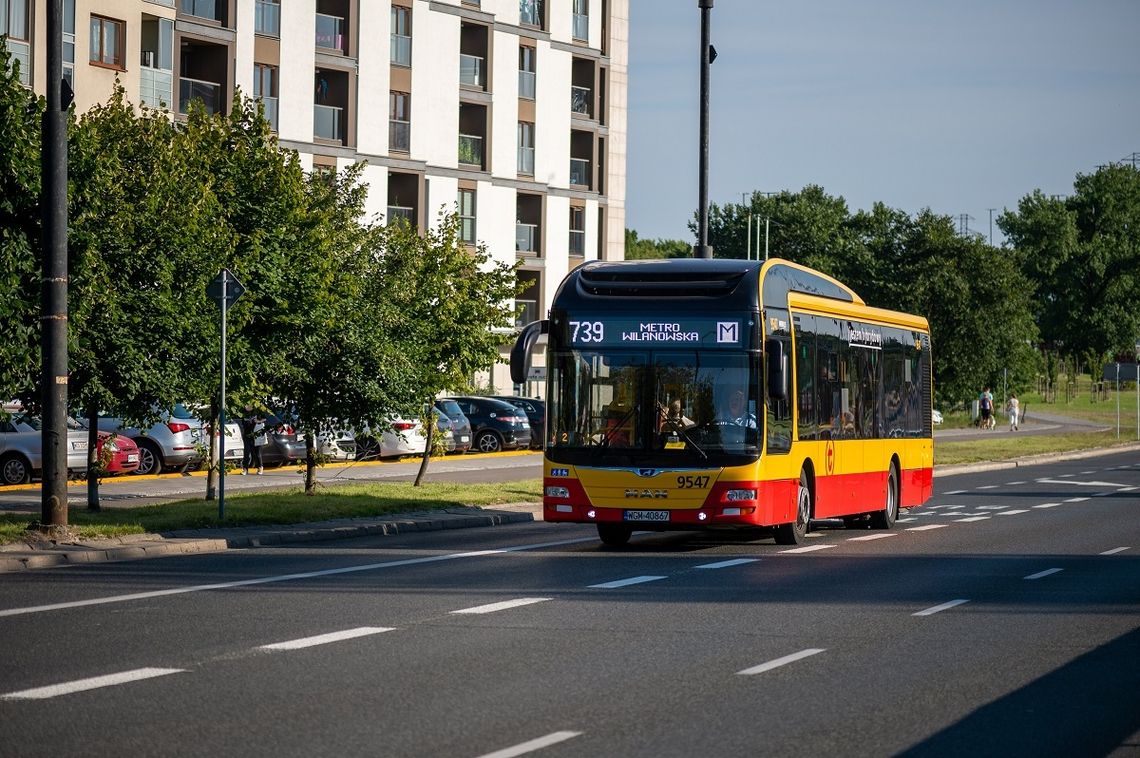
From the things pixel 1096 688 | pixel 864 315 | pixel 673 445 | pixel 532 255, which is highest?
pixel 532 255

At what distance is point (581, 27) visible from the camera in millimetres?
73938

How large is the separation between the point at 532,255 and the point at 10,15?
99.0 feet

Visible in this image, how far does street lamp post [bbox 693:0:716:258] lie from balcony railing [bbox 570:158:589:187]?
144 feet

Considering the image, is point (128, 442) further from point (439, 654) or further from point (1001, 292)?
point (1001, 292)

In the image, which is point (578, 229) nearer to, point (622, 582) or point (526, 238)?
point (526, 238)

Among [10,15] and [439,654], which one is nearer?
[439,654]

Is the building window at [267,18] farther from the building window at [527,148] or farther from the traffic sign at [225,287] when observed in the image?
the traffic sign at [225,287]

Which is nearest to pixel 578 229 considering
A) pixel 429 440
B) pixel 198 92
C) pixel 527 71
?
pixel 527 71

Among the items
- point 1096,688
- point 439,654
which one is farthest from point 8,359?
point 1096,688

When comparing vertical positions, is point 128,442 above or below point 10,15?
below

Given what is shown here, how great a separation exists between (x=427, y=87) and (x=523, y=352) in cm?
4718

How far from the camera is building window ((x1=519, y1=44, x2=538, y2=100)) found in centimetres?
7044

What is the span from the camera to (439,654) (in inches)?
448

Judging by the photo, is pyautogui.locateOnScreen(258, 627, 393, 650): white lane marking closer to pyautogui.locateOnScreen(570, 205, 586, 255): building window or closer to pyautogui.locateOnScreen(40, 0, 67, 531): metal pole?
pyautogui.locateOnScreen(40, 0, 67, 531): metal pole
